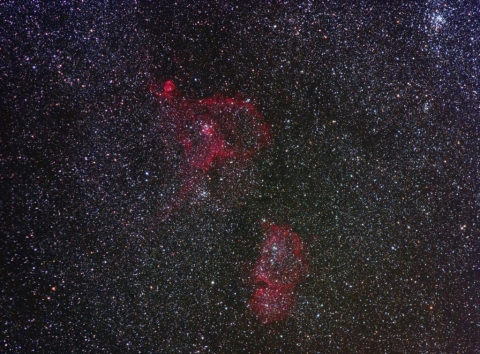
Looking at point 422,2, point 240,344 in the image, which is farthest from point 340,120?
point 240,344

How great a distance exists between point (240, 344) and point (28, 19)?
514 millimetres

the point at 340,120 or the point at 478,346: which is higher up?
the point at 340,120

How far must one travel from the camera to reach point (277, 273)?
511 mm

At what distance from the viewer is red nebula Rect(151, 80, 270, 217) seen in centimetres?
49

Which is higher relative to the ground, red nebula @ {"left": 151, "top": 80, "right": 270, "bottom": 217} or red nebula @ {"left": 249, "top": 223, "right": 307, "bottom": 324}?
red nebula @ {"left": 151, "top": 80, "right": 270, "bottom": 217}

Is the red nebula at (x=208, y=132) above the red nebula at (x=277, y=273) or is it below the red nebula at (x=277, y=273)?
above

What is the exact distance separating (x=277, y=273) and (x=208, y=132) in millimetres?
220

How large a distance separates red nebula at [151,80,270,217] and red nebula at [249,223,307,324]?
113 mm

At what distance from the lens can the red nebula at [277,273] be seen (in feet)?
1.65

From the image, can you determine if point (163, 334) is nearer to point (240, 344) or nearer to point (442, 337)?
Answer: point (240, 344)

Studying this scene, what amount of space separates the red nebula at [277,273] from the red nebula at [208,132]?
0.37 feet

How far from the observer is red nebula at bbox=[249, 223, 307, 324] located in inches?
19.8

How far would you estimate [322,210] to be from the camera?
52cm

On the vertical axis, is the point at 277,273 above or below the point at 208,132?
below
